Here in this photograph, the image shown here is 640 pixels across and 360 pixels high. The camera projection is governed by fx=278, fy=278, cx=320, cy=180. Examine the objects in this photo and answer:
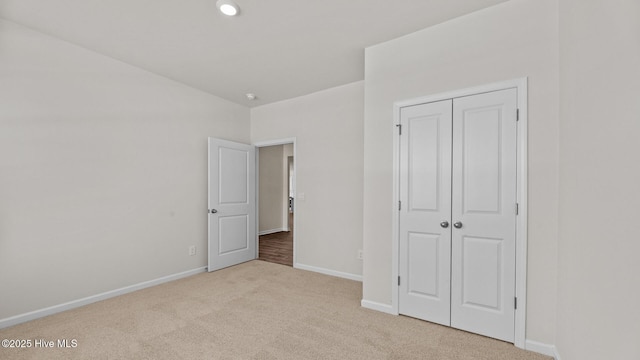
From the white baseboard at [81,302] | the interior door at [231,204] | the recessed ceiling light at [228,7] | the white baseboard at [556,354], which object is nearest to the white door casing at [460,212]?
the white baseboard at [556,354]

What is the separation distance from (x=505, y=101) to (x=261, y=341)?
279cm

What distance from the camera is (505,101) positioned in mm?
2248

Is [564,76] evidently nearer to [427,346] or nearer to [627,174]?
[627,174]

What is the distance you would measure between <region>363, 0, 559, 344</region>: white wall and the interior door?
2.49m

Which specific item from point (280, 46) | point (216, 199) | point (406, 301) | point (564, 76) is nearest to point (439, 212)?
point (406, 301)

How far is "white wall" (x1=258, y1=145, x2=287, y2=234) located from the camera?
7469 mm

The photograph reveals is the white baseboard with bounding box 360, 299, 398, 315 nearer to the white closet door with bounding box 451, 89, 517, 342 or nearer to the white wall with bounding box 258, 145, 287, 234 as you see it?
the white closet door with bounding box 451, 89, 517, 342

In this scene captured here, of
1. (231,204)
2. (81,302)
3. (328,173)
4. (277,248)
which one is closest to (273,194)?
(277,248)

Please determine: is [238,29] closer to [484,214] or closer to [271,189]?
[484,214]

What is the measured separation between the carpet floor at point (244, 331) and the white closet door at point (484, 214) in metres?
0.27

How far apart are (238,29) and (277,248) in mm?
4317

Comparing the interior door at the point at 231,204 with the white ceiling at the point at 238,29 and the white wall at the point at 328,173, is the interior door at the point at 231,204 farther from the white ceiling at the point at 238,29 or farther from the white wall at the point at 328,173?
the white ceiling at the point at 238,29

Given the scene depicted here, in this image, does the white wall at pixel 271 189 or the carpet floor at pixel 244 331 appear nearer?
the carpet floor at pixel 244 331

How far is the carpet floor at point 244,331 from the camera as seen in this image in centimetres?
211
